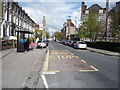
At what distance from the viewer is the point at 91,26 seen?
1501 inches

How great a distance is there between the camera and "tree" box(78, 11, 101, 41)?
1503 inches

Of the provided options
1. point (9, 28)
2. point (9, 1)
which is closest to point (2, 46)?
point (9, 28)

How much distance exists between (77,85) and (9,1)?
1503 inches

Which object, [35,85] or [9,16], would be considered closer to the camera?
[35,85]

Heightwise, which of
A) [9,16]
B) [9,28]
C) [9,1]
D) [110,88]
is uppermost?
[9,1]

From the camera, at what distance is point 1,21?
33.0m

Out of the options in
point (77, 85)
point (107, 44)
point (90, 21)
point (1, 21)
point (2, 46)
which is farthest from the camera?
point (90, 21)

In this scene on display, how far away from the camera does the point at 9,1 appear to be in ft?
129

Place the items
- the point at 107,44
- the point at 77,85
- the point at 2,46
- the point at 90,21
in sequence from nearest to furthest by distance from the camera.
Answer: the point at 77,85
the point at 2,46
the point at 107,44
the point at 90,21

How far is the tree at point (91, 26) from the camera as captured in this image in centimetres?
3819

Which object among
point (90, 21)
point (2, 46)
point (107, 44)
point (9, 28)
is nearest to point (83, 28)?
point (90, 21)

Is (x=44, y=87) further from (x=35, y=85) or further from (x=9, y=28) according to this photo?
(x=9, y=28)

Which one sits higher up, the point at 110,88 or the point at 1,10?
the point at 1,10

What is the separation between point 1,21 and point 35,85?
30178mm
